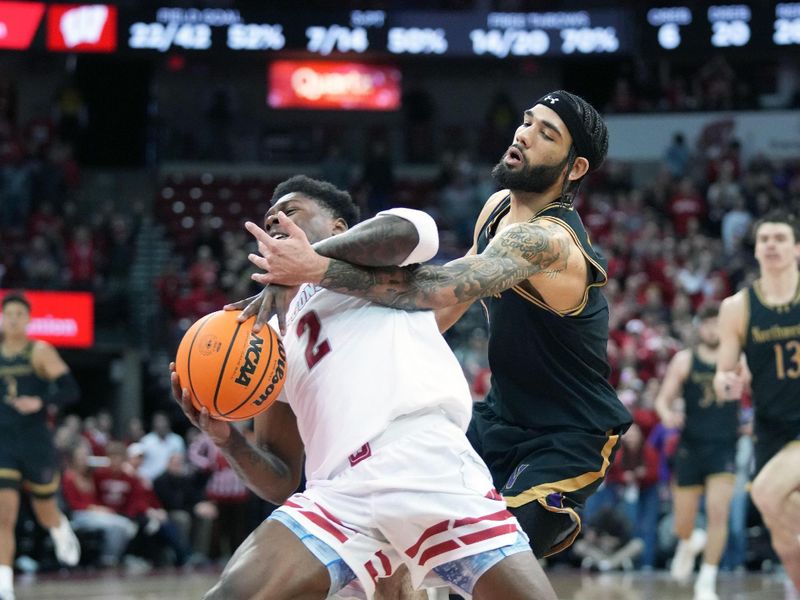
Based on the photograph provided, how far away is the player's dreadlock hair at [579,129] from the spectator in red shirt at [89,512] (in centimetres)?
884

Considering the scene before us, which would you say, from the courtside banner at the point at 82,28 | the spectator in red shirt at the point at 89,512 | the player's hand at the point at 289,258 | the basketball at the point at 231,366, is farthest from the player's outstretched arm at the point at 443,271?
the courtside banner at the point at 82,28

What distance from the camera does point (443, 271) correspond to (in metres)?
4.09

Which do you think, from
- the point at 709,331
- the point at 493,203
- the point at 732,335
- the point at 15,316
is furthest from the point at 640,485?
the point at 493,203

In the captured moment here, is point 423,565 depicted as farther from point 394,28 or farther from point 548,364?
point 394,28

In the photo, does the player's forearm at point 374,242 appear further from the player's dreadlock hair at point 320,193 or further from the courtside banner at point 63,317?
the courtside banner at point 63,317

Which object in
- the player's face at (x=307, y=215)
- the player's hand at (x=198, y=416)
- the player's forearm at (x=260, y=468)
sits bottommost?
the player's forearm at (x=260, y=468)

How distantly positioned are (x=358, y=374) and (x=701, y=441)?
23.1 feet

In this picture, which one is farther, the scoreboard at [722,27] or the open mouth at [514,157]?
the scoreboard at [722,27]

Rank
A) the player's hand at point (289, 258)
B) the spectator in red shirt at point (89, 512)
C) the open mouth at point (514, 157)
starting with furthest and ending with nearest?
the spectator in red shirt at point (89, 512), the open mouth at point (514, 157), the player's hand at point (289, 258)

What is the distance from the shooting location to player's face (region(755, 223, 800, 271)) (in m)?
7.69

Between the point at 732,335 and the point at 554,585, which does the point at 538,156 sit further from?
the point at 554,585

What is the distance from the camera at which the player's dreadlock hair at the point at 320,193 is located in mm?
4246

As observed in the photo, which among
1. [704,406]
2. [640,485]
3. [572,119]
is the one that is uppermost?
[572,119]

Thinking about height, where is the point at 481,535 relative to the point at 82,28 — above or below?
below
